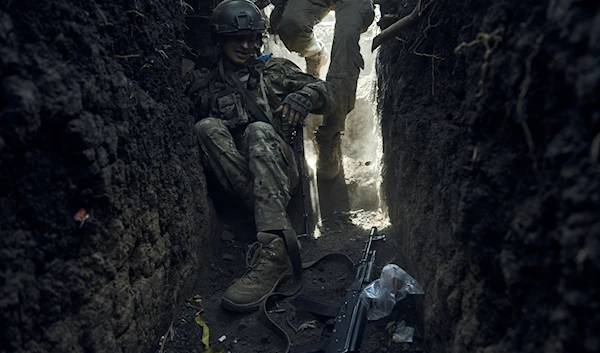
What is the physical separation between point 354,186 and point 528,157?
3604 mm

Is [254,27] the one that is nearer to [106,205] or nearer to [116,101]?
[116,101]

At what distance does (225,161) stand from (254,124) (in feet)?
1.18

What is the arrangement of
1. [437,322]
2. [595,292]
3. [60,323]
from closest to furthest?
[595,292]
[60,323]
[437,322]

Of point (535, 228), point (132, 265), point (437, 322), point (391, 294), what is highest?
point (535, 228)

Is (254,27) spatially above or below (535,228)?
above

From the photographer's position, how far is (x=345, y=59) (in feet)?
13.7

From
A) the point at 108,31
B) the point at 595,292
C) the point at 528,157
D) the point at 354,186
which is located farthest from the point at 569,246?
the point at 354,186

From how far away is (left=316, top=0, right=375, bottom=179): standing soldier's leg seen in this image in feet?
13.7

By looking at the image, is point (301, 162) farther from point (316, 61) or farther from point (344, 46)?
point (316, 61)

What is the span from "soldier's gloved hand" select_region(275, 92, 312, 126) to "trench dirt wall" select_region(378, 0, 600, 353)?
140 centimetres

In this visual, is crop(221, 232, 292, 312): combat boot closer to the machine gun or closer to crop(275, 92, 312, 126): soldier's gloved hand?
the machine gun

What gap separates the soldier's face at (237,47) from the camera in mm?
3564

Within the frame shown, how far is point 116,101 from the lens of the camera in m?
1.77

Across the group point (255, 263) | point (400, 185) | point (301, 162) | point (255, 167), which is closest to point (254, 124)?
point (255, 167)
